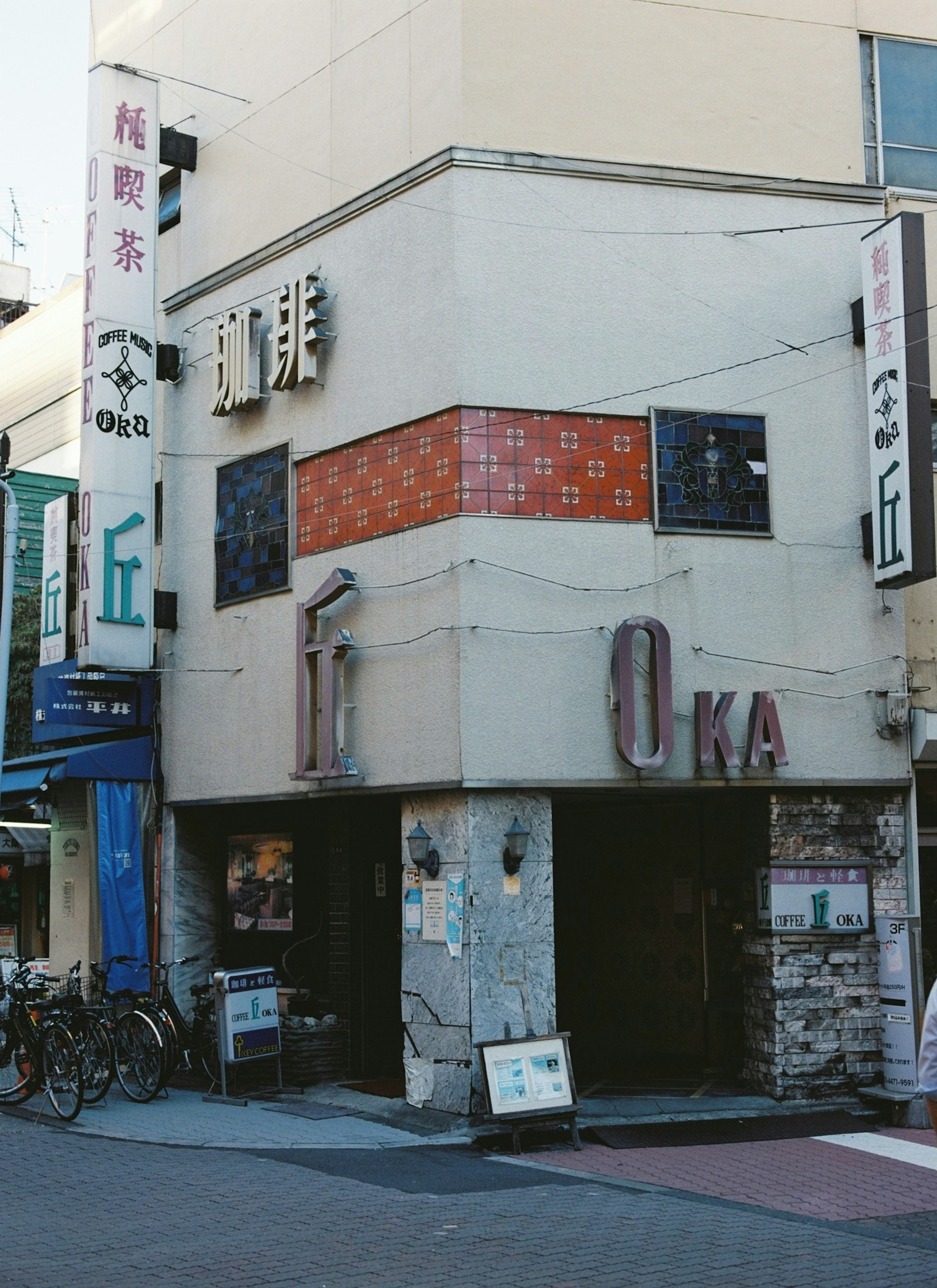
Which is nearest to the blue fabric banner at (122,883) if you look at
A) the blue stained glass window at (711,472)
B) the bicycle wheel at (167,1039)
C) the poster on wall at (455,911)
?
the bicycle wheel at (167,1039)

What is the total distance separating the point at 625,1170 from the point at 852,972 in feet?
12.5

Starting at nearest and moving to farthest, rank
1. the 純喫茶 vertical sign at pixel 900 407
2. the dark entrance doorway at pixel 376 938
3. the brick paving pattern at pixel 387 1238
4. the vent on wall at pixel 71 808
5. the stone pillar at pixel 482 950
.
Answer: the brick paving pattern at pixel 387 1238 < the stone pillar at pixel 482 950 < the 純喫茶 vertical sign at pixel 900 407 < the dark entrance doorway at pixel 376 938 < the vent on wall at pixel 71 808

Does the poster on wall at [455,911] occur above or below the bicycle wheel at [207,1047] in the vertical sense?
above

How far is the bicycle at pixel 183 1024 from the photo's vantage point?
45.3 feet

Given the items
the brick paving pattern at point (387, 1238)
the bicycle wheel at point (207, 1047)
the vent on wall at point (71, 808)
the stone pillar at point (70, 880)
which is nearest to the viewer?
the brick paving pattern at point (387, 1238)

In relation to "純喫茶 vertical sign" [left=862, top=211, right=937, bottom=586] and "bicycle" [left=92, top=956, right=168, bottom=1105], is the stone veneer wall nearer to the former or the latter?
"純喫茶 vertical sign" [left=862, top=211, right=937, bottom=586]

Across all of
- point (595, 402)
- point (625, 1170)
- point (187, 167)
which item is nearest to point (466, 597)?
point (595, 402)

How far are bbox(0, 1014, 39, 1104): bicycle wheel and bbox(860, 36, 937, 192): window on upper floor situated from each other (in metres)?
12.1

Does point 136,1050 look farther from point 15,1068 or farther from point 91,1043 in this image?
point 15,1068

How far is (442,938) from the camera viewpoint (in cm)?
1285

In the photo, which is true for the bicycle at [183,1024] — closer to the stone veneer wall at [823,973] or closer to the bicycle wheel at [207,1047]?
the bicycle wheel at [207,1047]

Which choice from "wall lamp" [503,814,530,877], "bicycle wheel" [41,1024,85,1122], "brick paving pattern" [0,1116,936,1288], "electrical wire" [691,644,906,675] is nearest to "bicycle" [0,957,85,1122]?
"bicycle wheel" [41,1024,85,1122]

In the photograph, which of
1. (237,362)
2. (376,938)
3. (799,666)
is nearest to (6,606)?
(237,362)

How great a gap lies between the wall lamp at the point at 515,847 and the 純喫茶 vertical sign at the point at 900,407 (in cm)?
409
